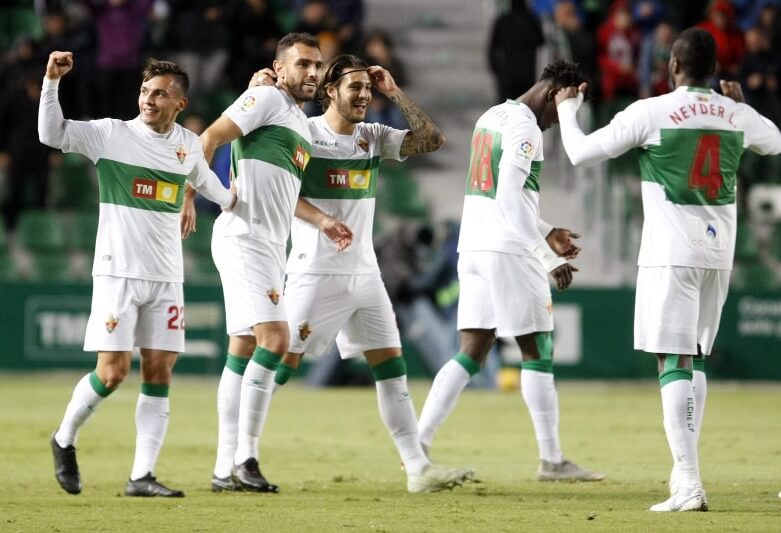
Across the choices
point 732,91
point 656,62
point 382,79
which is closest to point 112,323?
point 382,79

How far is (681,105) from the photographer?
24.4 ft

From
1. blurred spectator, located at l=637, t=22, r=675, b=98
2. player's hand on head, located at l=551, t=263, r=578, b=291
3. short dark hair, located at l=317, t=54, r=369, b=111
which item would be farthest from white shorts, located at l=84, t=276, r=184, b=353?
blurred spectator, located at l=637, t=22, r=675, b=98

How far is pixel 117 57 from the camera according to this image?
19844 mm

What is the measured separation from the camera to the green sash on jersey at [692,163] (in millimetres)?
7422

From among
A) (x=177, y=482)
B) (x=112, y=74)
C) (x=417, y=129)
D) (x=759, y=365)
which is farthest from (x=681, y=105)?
(x=112, y=74)

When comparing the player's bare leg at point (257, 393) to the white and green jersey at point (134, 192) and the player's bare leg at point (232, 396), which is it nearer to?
the player's bare leg at point (232, 396)

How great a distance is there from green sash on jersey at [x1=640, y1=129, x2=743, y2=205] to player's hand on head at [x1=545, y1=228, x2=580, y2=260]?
2.18ft

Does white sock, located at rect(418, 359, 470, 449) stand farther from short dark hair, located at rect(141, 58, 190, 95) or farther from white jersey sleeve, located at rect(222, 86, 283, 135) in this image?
short dark hair, located at rect(141, 58, 190, 95)

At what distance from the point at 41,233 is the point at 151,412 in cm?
1188

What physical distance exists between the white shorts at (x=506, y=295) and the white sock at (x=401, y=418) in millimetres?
730

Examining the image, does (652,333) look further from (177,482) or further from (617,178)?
(617,178)

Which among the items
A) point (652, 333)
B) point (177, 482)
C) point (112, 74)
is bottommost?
point (177, 482)

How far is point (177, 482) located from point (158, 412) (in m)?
0.84

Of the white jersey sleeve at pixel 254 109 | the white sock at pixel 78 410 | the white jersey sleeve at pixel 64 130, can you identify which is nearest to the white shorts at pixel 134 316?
the white sock at pixel 78 410
